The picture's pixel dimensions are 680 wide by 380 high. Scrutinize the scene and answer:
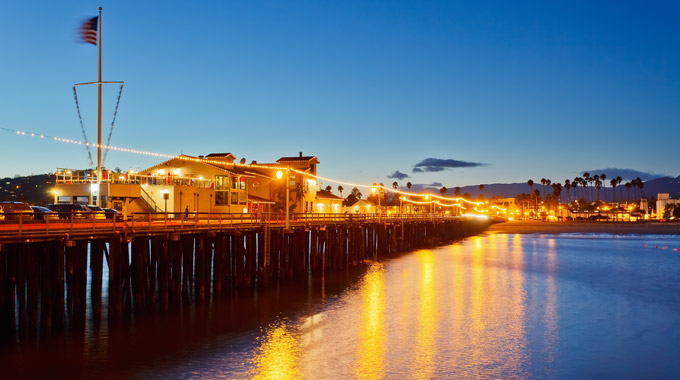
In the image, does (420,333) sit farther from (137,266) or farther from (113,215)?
(113,215)

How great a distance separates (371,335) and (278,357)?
476 cm

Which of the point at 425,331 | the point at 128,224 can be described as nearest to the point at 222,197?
the point at 128,224

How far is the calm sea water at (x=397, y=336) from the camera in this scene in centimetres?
1789

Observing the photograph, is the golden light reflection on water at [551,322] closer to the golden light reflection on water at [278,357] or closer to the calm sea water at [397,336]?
the calm sea water at [397,336]

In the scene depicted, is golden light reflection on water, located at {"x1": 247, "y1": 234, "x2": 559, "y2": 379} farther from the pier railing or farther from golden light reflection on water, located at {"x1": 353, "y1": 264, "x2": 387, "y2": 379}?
the pier railing

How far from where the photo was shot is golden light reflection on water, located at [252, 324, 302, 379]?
17.2 metres

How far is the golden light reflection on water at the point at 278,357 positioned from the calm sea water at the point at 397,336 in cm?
3

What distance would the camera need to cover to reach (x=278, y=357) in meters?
18.8

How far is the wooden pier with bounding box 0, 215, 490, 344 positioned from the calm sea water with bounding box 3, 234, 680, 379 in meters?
1.24

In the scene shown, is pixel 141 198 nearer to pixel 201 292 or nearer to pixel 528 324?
pixel 201 292

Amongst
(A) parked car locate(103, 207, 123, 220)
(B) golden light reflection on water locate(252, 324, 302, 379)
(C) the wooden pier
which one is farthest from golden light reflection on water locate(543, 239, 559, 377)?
(A) parked car locate(103, 207, 123, 220)

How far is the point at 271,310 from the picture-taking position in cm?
2602

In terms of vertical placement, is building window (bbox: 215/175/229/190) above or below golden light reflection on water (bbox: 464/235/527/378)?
above

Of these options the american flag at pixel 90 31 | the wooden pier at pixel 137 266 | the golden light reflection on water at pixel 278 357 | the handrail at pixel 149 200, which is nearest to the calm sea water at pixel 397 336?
the golden light reflection on water at pixel 278 357
